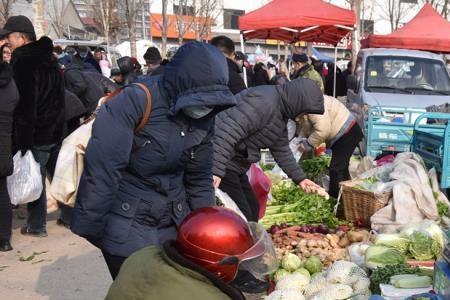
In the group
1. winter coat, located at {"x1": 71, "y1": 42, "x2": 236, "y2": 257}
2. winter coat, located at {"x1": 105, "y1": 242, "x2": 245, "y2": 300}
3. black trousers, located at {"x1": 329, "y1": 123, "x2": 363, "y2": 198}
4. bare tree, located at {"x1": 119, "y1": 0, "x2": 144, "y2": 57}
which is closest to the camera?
winter coat, located at {"x1": 105, "y1": 242, "x2": 245, "y2": 300}

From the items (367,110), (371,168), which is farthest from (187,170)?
(367,110)

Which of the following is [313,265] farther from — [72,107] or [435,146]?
[72,107]

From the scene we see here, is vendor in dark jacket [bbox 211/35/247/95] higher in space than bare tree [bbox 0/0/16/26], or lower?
lower

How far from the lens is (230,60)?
6891 millimetres

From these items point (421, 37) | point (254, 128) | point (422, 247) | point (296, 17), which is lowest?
point (422, 247)

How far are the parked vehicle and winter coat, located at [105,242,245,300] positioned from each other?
6766mm

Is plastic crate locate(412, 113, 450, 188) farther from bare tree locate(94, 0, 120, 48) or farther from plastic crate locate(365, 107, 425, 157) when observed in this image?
bare tree locate(94, 0, 120, 48)

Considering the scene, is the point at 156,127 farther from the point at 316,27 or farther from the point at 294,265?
the point at 316,27

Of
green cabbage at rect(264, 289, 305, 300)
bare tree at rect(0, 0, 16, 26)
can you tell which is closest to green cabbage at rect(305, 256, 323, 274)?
green cabbage at rect(264, 289, 305, 300)

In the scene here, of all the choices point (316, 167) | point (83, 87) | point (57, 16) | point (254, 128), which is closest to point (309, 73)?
point (316, 167)

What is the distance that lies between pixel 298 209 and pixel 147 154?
4.34 meters

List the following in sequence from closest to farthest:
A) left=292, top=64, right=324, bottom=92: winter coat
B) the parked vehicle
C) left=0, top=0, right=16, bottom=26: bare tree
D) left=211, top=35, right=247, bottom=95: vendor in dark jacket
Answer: left=211, top=35, right=247, bottom=95: vendor in dark jacket, the parked vehicle, left=292, top=64, right=324, bottom=92: winter coat, left=0, top=0, right=16, bottom=26: bare tree

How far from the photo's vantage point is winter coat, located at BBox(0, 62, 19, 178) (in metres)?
5.28

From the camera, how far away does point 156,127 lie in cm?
281
